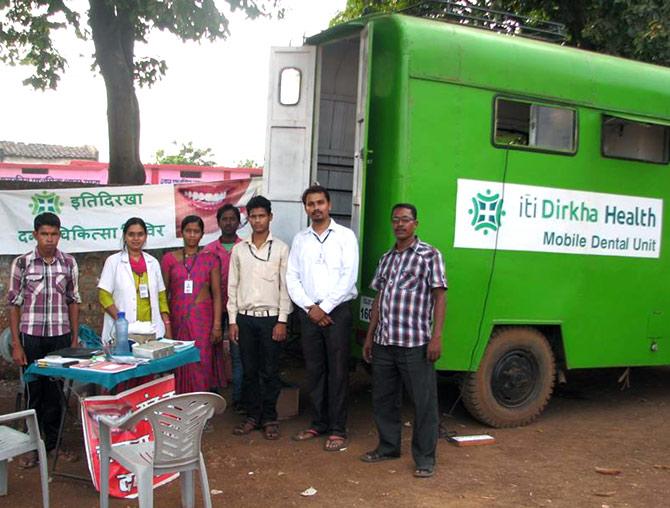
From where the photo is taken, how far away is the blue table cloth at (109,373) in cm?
384

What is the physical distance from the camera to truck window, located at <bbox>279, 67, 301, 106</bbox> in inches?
227

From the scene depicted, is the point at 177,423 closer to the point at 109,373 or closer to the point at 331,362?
the point at 109,373

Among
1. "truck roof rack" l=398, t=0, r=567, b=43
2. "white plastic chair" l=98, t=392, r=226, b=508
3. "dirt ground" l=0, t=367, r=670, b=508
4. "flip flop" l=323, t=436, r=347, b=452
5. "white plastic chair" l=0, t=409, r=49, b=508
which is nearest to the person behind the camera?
"white plastic chair" l=98, t=392, r=226, b=508

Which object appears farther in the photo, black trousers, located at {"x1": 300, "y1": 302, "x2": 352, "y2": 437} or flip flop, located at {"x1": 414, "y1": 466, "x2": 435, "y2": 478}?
black trousers, located at {"x1": 300, "y1": 302, "x2": 352, "y2": 437}

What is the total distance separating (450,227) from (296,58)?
2004 mm

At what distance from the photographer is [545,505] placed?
406 centimetres

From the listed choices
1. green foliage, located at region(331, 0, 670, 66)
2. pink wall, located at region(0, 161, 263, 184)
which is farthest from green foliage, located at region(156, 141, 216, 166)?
green foliage, located at region(331, 0, 670, 66)

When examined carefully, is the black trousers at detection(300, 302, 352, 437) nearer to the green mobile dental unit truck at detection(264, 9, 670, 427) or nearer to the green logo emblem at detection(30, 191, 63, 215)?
the green mobile dental unit truck at detection(264, 9, 670, 427)

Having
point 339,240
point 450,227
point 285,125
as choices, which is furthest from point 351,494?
point 285,125

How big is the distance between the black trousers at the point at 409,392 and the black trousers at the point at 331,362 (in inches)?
12.5

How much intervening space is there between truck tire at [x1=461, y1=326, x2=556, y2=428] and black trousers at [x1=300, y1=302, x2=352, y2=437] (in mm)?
1043

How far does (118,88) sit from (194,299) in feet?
15.7

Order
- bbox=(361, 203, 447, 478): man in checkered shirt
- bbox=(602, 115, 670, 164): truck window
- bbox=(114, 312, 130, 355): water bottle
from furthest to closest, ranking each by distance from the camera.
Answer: bbox=(602, 115, 670, 164): truck window < bbox=(361, 203, 447, 478): man in checkered shirt < bbox=(114, 312, 130, 355): water bottle

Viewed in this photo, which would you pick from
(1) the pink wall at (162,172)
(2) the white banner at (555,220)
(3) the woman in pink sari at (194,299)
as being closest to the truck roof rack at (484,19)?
(2) the white banner at (555,220)
